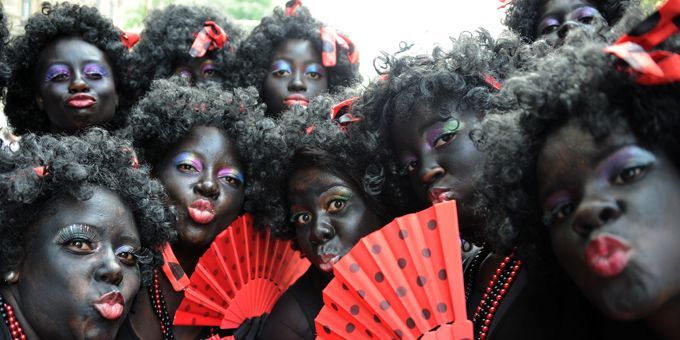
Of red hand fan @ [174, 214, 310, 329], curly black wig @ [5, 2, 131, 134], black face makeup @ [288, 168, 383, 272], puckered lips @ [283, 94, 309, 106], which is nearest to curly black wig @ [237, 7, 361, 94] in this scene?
puckered lips @ [283, 94, 309, 106]

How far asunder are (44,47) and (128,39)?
2.13ft

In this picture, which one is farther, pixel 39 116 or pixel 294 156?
pixel 39 116

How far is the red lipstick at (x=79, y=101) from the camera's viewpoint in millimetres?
4492

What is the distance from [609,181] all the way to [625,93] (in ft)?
0.96

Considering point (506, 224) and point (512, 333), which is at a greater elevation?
point (506, 224)

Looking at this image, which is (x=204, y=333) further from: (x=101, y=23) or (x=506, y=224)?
(x=101, y=23)

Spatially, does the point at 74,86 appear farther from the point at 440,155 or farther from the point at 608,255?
the point at 608,255

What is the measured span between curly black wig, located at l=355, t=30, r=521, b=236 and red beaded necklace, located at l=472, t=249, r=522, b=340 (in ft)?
2.45

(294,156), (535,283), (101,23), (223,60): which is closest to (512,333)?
(535,283)

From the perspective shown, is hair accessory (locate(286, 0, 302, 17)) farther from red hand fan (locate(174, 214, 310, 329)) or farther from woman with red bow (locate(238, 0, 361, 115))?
red hand fan (locate(174, 214, 310, 329))

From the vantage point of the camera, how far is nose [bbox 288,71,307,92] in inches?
196

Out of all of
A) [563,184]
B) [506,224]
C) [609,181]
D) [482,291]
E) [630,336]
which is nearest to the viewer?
[609,181]

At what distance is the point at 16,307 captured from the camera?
8.51ft

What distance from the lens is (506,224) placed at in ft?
7.93
